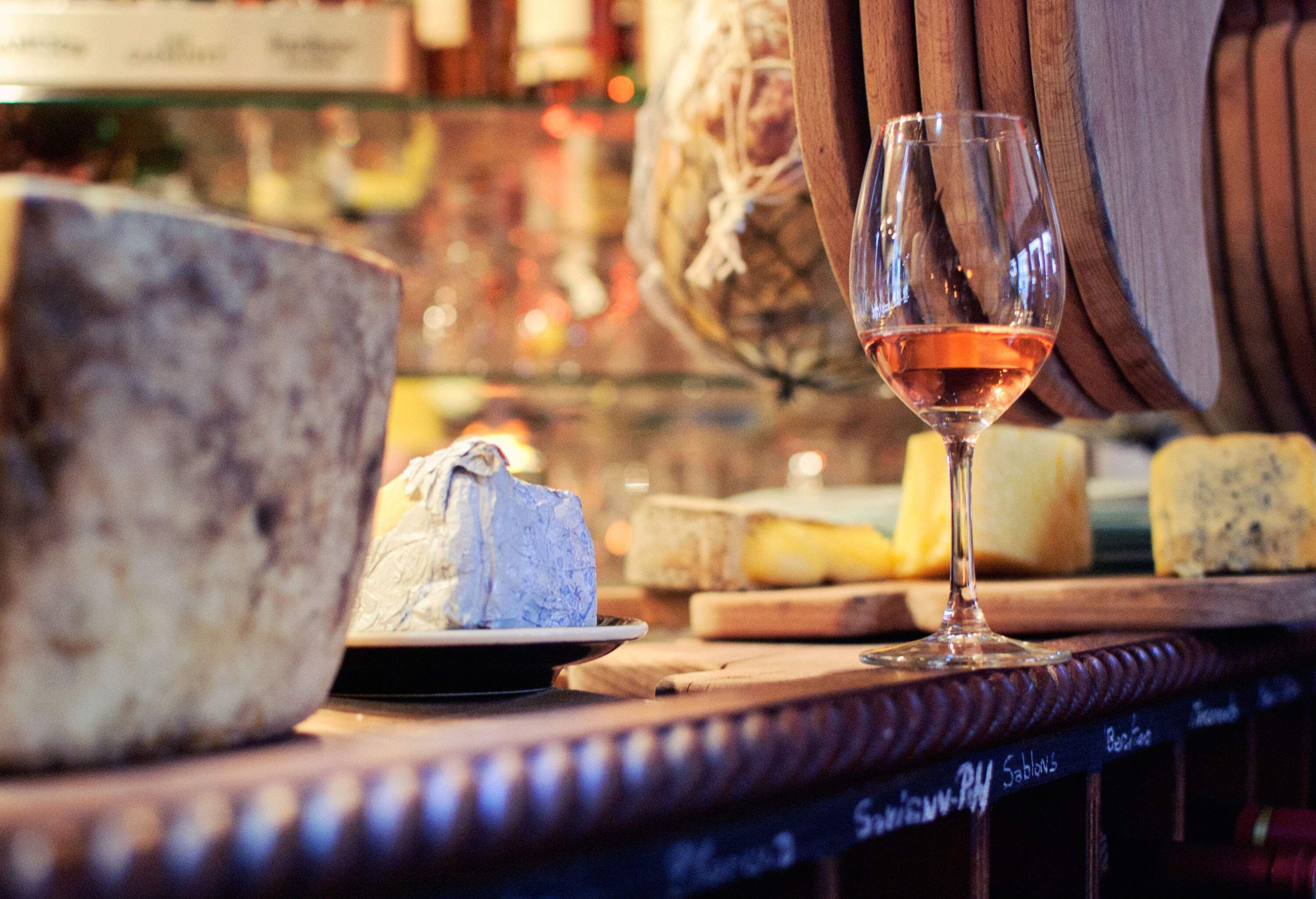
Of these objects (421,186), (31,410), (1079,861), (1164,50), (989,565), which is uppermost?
(421,186)

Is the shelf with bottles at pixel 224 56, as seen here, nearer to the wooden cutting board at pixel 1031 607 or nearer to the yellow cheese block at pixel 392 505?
the wooden cutting board at pixel 1031 607

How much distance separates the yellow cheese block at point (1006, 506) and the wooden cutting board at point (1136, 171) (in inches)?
4.2

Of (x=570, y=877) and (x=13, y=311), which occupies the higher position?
(x=13, y=311)

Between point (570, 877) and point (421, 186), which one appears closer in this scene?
point (570, 877)

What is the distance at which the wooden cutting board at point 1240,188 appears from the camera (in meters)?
1.07

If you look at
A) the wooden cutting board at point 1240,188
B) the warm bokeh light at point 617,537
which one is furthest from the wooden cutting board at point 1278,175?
the warm bokeh light at point 617,537

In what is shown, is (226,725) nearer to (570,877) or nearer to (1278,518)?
(570,877)

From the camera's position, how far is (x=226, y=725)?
0.36 m

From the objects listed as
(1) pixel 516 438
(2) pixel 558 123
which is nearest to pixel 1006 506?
(1) pixel 516 438

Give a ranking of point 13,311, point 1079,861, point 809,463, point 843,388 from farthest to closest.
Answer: point 809,463
point 843,388
point 1079,861
point 13,311

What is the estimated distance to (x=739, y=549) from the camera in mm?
895

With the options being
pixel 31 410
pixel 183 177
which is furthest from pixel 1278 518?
pixel 183 177

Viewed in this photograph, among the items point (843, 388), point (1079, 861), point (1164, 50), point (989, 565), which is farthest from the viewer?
point (843, 388)

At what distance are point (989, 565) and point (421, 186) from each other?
56.2 inches
